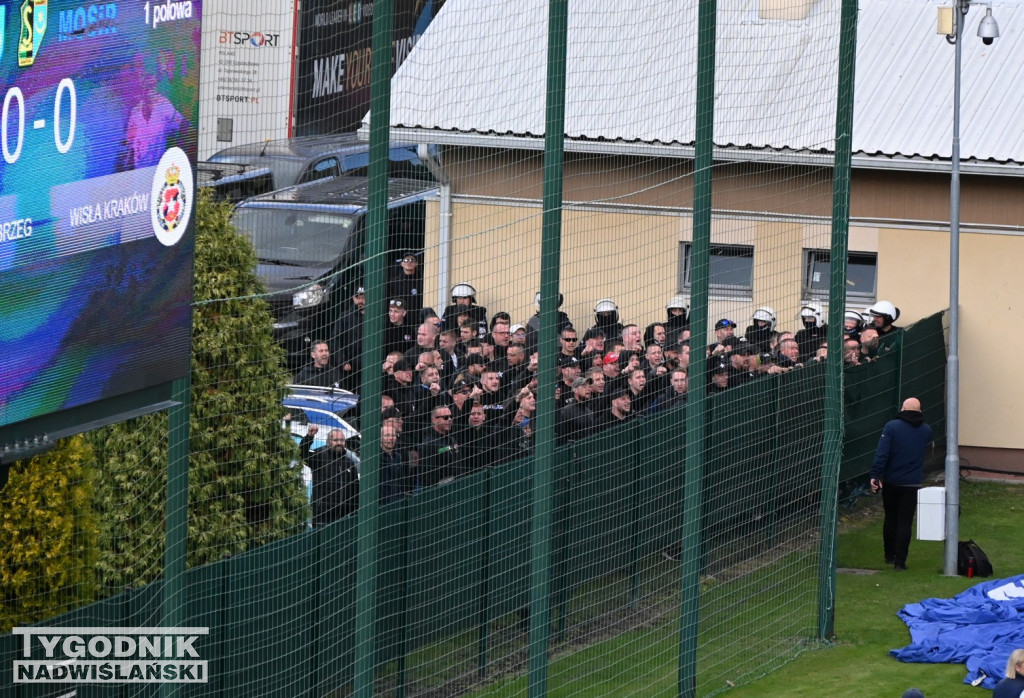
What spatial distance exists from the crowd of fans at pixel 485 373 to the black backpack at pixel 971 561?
2197mm

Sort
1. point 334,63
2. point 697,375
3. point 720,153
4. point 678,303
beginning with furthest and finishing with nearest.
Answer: point 720,153
point 678,303
point 697,375
point 334,63

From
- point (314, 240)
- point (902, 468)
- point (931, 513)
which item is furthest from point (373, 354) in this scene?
point (902, 468)

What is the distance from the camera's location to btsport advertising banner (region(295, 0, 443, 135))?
708 cm

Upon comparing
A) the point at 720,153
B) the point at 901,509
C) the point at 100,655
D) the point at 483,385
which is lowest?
the point at 901,509

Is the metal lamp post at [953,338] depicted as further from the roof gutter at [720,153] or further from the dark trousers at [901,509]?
the roof gutter at [720,153]

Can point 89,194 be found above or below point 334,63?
below

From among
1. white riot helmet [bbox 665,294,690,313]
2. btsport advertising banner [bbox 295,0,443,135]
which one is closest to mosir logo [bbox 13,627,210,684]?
btsport advertising banner [bbox 295,0,443,135]

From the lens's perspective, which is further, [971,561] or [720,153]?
[971,561]

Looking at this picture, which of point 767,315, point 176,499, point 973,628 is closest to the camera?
point 176,499

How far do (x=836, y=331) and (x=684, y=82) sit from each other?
90.0 inches

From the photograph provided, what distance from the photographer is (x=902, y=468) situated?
553 inches

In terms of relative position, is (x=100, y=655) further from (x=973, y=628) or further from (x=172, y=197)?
(x=973, y=628)

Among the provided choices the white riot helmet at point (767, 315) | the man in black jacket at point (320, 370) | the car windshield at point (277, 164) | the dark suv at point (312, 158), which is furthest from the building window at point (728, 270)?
the man in black jacket at point (320, 370)

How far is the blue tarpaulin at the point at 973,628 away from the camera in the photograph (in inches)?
444
